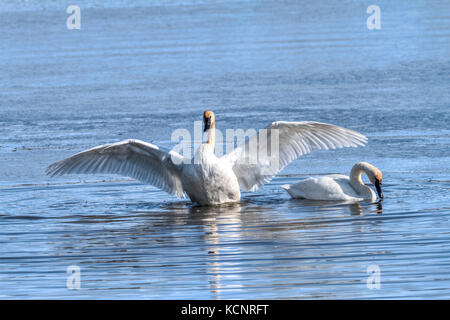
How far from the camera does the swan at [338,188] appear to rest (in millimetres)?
10188

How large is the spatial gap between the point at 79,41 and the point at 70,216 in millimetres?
14401

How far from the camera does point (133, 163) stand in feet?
35.6

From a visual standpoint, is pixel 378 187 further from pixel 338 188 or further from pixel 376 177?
pixel 338 188

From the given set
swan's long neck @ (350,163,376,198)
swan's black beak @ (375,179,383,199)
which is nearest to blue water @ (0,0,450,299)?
swan's black beak @ (375,179,383,199)

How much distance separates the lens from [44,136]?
13930 mm

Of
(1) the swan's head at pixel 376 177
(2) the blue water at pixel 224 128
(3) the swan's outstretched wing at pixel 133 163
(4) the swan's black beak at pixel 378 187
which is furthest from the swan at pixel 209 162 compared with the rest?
(4) the swan's black beak at pixel 378 187

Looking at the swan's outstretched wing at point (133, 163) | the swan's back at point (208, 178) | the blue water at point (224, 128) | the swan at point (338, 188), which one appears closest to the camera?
the blue water at point (224, 128)

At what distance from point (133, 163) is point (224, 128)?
299 cm

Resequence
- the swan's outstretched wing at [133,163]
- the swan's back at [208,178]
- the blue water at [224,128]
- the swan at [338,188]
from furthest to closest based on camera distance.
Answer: the swan's outstretched wing at [133,163]
the swan at [338,188]
the swan's back at [208,178]
the blue water at [224,128]

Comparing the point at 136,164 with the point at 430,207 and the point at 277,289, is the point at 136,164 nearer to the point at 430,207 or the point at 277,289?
the point at 430,207

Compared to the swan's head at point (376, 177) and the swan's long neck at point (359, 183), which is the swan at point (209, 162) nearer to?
the swan's long neck at point (359, 183)

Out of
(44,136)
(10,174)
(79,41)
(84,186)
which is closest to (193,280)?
(84,186)

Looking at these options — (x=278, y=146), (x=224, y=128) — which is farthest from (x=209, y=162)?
(x=224, y=128)

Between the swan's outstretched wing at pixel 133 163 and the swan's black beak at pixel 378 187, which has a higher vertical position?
the swan's outstretched wing at pixel 133 163
